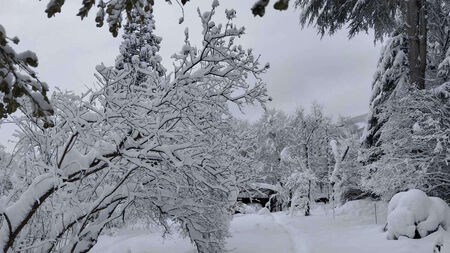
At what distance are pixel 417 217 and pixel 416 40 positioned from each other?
6372 mm

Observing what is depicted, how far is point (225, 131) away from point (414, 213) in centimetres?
610

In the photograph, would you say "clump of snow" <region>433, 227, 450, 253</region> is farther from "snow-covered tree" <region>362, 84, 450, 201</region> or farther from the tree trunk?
the tree trunk

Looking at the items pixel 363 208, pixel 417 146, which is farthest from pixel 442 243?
pixel 363 208

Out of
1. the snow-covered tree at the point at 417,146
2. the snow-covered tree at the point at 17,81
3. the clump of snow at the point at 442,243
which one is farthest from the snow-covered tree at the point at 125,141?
the snow-covered tree at the point at 417,146

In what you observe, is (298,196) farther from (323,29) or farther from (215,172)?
(215,172)

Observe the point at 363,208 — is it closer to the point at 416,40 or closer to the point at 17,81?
the point at 416,40

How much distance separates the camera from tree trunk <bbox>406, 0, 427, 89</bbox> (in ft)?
42.1

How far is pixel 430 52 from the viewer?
16.5 metres

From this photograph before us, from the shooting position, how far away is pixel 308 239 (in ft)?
44.3

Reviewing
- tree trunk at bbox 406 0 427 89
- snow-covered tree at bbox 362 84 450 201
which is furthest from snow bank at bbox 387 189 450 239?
tree trunk at bbox 406 0 427 89

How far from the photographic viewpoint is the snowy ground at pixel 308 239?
394 inches

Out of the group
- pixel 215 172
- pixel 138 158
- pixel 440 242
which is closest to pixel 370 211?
pixel 440 242

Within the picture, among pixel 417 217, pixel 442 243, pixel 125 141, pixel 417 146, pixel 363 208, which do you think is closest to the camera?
pixel 125 141

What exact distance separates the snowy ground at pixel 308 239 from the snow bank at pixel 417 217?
0.87 feet
